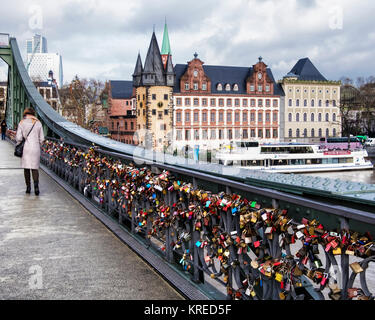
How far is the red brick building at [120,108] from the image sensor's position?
8059cm

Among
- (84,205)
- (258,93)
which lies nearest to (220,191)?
(84,205)

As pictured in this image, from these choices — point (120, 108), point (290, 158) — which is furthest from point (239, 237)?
point (120, 108)

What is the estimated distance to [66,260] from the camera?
190 inches

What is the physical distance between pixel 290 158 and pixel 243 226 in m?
51.0

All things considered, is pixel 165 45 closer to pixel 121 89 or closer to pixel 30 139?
pixel 121 89

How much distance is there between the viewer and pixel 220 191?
3.73 meters

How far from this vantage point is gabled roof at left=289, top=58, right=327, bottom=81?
85188 mm

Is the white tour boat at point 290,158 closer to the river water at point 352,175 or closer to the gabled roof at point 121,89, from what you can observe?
the river water at point 352,175

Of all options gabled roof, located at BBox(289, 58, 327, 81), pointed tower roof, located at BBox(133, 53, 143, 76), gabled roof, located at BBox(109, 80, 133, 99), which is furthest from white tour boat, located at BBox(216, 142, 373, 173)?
gabled roof, located at BBox(109, 80, 133, 99)

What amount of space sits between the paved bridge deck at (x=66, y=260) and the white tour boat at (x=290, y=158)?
44061 millimetres

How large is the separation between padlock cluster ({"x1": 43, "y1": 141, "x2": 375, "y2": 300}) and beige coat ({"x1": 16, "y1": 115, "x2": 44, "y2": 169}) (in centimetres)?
371

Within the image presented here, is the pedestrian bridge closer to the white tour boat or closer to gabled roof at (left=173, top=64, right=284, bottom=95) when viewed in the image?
the white tour boat
